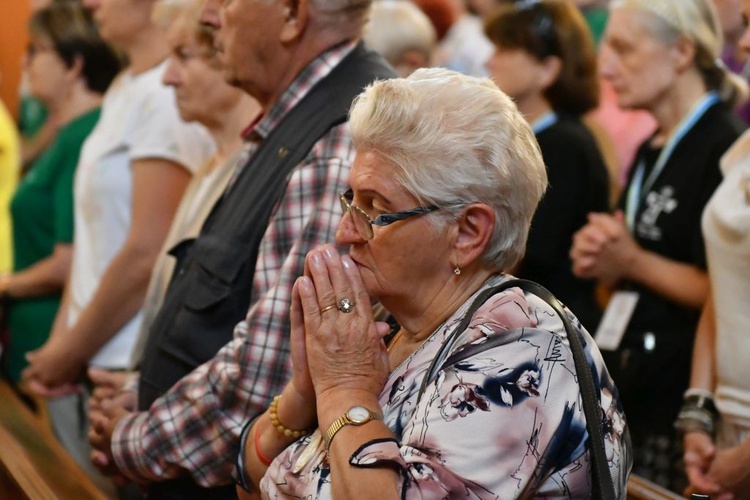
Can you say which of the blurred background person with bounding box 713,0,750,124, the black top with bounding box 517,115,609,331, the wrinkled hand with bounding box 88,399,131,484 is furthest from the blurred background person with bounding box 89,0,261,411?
the blurred background person with bounding box 713,0,750,124

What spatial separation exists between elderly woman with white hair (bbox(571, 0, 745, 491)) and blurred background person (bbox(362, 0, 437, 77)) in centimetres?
129

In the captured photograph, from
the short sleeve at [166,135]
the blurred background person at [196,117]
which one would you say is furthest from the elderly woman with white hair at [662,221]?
the short sleeve at [166,135]

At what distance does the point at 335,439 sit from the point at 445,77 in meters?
0.58

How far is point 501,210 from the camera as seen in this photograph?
168cm

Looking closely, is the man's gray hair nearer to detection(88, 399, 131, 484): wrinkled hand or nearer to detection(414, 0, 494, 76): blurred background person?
detection(88, 399, 131, 484): wrinkled hand

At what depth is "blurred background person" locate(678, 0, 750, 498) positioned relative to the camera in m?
2.38

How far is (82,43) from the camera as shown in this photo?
4.41 m

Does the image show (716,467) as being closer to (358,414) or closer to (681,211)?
(681,211)

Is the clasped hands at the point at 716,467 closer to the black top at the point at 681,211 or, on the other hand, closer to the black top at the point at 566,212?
the black top at the point at 681,211

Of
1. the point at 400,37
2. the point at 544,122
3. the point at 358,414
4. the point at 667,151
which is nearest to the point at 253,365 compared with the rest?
the point at 358,414

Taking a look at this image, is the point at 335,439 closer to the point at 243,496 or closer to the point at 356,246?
the point at 356,246

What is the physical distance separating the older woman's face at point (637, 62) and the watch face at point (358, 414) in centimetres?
175

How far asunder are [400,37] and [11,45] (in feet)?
14.5

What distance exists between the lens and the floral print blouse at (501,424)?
146cm
